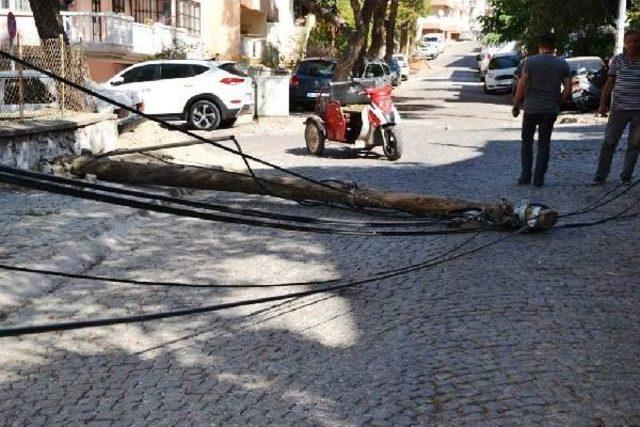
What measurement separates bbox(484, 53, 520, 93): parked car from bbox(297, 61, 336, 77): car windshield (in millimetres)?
13682

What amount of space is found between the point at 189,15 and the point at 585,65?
17.9 m

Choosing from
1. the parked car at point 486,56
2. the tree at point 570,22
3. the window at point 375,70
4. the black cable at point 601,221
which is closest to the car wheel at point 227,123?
the window at point 375,70

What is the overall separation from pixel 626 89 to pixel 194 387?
763 centimetres

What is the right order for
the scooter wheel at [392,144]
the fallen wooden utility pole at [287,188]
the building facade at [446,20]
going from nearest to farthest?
1. the fallen wooden utility pole at [287,188]
2. the scooter wheel at [392,144]
3. the building facade at [446,20]

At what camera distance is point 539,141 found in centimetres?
1066

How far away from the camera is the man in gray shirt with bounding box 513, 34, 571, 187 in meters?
10.6

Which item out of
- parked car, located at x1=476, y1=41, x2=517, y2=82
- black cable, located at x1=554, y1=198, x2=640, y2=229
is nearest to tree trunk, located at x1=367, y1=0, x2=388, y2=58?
parked car, located at x1=476, y1=41, x2=517, y2=82

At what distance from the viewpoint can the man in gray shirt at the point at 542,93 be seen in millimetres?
10625

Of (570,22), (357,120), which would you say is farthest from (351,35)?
(570,22)

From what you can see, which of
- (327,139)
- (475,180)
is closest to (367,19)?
(327,139)

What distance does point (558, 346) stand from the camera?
4926 mm

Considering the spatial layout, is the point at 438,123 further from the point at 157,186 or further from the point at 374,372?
the point at 374,372

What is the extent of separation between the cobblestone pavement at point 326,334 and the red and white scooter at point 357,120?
505 centimetres

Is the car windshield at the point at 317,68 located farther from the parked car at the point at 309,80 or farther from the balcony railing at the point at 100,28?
the balcony railing at the point at 100,28
